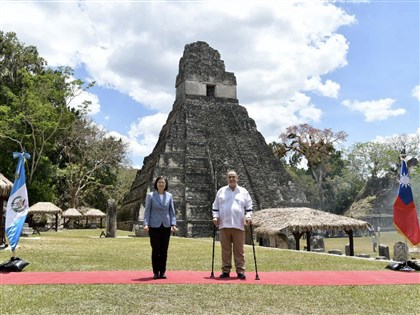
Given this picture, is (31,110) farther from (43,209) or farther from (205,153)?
(205,153)

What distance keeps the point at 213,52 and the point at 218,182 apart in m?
10.1

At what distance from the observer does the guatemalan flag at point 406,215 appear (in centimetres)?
774

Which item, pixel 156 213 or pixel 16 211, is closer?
pixel 156 213

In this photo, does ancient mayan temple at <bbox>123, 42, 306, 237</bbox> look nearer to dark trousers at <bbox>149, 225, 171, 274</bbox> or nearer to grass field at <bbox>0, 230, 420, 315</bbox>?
dark trousers at <bbox>149, 225, 171, 274</bbox>

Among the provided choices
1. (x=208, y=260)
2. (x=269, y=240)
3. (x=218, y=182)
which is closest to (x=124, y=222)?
(x=218, y=182)

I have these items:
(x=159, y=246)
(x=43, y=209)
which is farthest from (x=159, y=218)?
(x=43, y=209)

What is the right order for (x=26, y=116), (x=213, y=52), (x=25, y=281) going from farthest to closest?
1. (x=213, y=52)
2. (x=26, y=116)
3. (x=25, y=281)

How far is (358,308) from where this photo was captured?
14.0 feet

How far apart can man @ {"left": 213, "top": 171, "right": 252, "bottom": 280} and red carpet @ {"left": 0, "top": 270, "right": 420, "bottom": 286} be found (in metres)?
0.37

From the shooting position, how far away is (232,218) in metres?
6.38

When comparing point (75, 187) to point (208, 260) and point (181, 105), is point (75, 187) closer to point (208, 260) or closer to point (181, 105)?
point (181, 105)

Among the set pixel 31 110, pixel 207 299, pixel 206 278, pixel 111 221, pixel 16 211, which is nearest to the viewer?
pixel 207 299

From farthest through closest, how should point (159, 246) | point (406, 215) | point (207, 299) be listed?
point (406, 215)
point (159, 246)
point (207, 299)

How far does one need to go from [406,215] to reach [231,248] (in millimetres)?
3706
